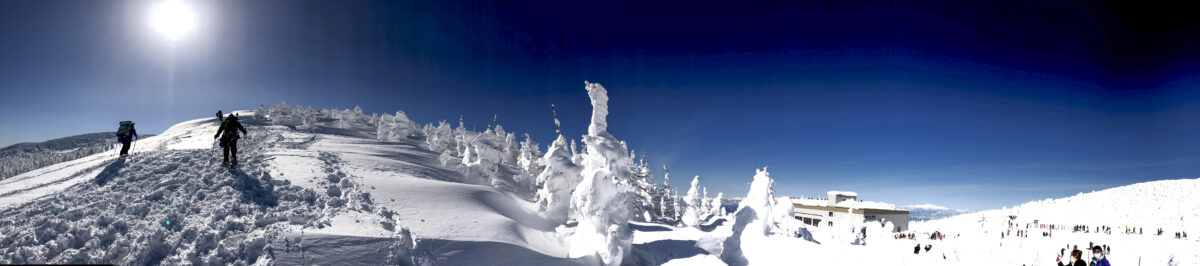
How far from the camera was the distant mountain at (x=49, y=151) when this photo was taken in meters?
18.1

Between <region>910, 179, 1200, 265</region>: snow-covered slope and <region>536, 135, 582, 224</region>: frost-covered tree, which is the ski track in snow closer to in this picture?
<region>536, 135, 582, 224</region>: frost-covered tree

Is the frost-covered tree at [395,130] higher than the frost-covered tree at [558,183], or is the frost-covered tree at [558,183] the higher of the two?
the frost-covered tree at [395,130]

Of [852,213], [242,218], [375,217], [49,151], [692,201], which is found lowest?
[852,213]

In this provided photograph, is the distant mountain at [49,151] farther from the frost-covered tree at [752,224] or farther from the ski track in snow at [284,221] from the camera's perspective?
the frost-covered tree at [752,224]

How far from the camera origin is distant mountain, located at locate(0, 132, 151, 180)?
18078 mm

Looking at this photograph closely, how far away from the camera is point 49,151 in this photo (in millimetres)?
44969

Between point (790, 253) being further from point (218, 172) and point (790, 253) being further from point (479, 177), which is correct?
point (218, 172)

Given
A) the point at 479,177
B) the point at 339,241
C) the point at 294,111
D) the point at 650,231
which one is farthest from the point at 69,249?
Result: the point at 294,111

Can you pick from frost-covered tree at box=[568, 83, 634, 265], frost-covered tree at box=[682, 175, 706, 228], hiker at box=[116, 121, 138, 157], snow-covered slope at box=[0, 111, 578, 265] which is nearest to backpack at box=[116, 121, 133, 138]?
hiker at box=[116, 121, 138, 157]

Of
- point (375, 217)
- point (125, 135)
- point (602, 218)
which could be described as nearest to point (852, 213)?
point (602, 218)

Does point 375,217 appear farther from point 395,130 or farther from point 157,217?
point 395,130

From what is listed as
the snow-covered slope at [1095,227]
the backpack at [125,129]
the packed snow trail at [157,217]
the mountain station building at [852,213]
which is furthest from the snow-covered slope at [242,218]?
the mountain station building at [852,213]

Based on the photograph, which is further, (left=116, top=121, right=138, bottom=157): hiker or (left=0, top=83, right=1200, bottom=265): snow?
(left=116, top=121, right=138, bottom=157): hiker

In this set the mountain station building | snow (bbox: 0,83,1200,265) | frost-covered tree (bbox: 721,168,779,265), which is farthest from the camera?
the mountain station building
